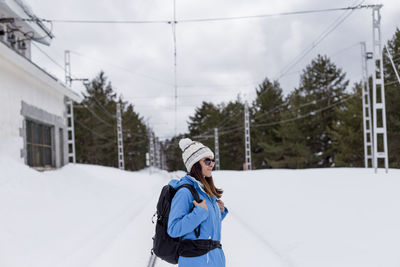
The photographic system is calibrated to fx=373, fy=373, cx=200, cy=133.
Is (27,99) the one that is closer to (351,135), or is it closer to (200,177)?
(200,177)

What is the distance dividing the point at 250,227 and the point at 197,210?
281 inches

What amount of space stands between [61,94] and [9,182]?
9.54 metres

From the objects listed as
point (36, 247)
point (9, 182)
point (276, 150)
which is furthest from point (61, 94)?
point (276, 150)

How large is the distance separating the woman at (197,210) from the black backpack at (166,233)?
0.04 meters

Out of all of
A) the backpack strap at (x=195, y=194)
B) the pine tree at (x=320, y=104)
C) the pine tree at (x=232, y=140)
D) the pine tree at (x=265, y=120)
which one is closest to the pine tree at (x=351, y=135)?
the pine tree at (x=320, y=104)

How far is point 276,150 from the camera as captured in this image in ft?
140

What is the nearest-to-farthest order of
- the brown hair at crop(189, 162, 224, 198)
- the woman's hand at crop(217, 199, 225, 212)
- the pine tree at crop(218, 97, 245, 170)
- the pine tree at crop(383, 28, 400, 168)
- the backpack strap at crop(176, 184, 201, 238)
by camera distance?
the backpack strap at crop(176, 184, 201, 238)
the brown hair at crop(189, 162, 224, 198)
the woman's hand at crop(217, 199, 225, 212)
the pine tree at crop(383, 28, 400, 168)
the pine tree at crop(218, 97, 245, 170)

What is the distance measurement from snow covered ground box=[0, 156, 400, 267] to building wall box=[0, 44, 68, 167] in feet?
3.75

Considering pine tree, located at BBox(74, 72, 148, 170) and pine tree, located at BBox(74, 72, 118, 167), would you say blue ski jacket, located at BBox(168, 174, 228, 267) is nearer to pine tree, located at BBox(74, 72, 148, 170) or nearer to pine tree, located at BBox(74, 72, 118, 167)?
pine tree, located at BBox(74, 72, 148, 170)

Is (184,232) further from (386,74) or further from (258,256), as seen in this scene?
(386,74)

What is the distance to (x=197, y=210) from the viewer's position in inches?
95.1

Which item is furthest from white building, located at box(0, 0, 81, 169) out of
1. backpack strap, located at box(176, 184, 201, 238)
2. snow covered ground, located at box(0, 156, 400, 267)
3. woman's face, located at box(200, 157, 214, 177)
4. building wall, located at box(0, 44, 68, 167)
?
backpack strap, located at box(176, 184, 201, 238)

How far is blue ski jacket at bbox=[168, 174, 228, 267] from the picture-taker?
2.40 metres

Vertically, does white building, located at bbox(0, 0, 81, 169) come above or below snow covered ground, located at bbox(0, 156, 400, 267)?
above
